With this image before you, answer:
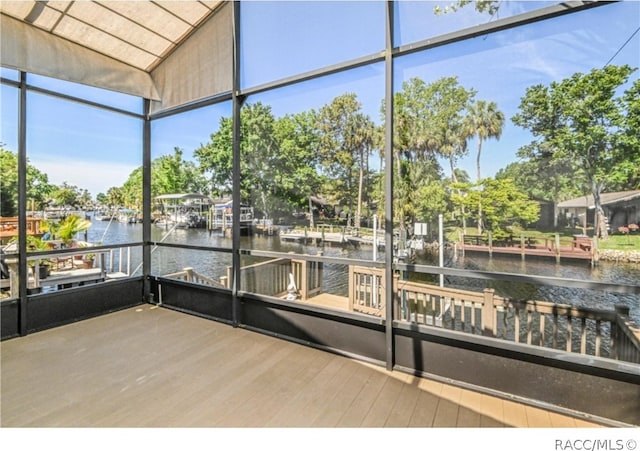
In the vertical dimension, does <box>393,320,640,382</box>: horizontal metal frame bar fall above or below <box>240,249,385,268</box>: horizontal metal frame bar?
below

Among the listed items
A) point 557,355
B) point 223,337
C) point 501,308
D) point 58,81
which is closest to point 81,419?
point 223,337

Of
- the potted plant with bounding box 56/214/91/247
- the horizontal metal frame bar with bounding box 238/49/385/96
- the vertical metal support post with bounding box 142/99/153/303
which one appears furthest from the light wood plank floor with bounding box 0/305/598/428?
the horizontal metal frame bar with bounding box 238/49/385/96

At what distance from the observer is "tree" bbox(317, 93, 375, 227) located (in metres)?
3.00

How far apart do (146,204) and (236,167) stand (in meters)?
1.87

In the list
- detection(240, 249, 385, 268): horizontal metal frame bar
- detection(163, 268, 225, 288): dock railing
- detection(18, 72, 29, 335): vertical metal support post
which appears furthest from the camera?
detection(163, 268, 225, 288): dock railing

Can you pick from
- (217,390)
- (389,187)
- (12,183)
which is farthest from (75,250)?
(389,187)

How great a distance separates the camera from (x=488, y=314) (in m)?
2.52

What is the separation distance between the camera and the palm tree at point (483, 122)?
244 cm

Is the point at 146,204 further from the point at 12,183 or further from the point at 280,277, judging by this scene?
the point at 280,277

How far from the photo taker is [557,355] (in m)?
2.20

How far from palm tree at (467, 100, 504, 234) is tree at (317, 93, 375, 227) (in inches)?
32.9

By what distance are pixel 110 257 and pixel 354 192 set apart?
3.62 metres

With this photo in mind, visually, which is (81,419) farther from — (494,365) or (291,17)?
(291,17)

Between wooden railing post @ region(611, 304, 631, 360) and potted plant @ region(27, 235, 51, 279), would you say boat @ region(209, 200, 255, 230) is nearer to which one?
potted plant @ region(27, 235, 51, 279)
